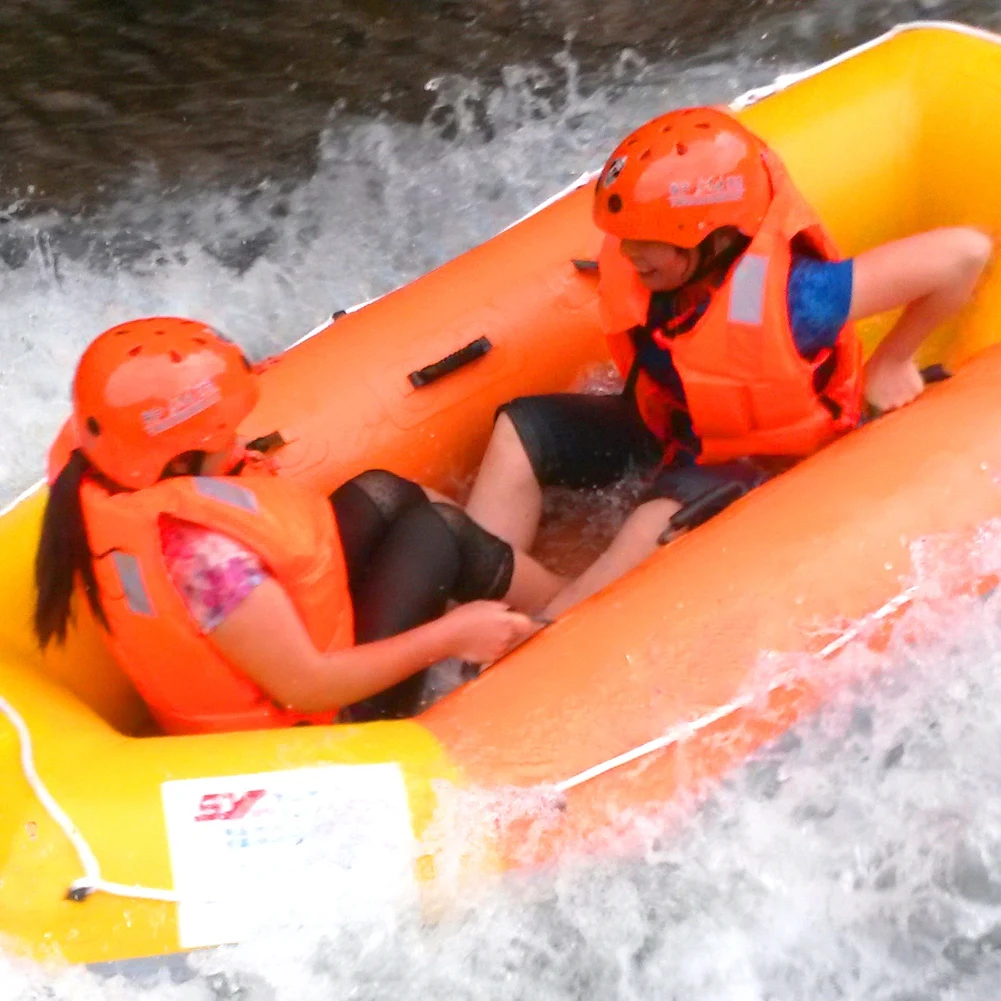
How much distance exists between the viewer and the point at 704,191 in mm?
1740

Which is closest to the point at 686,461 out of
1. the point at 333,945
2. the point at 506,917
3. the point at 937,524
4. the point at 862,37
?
the point at 937,524

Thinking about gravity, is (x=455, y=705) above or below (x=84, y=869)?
below

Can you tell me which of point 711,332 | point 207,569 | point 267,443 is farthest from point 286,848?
point 711,332

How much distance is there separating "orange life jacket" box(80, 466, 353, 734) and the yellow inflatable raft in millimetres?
71

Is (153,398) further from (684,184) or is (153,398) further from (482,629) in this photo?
(684,184)

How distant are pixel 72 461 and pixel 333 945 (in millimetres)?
667

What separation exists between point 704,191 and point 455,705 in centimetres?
73

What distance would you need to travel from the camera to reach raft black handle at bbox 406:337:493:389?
7.17ft

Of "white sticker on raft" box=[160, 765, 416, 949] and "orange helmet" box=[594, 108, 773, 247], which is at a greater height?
"orange helmet" box=[594, 108, 773, 247]

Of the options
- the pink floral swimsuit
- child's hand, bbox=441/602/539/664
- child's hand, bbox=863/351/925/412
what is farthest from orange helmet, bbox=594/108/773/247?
the pink floral swimsuit

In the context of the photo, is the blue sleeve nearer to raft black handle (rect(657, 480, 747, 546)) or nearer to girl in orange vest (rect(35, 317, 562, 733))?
raft black handle (rect(657, 480, 747, 546))

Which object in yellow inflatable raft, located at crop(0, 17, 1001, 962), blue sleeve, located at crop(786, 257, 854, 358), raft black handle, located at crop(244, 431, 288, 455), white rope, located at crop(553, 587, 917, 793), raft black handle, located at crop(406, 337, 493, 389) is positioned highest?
raft black handle, located at crop(244, 431, 288, 455)

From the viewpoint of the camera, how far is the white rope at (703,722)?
1.64m

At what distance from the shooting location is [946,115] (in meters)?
2.34
